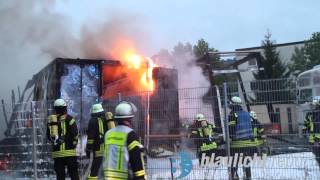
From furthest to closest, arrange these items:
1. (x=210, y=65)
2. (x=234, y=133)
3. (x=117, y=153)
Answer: (x=210, y=65) < (x=234, y=133) < (x=117, y=153)

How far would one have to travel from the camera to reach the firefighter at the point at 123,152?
598 centimetres

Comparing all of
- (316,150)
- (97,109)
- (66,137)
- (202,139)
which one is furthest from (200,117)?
(66,137)

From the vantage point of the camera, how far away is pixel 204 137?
34.4 feet

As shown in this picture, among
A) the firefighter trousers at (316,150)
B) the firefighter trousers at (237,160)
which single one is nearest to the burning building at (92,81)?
the firefighter trousers at (237,160)

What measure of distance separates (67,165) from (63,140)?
0.48 m

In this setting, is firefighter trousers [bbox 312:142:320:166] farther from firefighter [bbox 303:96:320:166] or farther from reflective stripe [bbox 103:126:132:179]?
reflective stripe [bbox 103:126:132:179]

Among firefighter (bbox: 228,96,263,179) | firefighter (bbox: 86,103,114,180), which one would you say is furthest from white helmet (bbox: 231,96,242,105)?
firefighter (bbox: 86,103,114,180)

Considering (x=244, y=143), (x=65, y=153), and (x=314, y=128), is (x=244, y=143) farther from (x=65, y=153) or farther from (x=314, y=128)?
(x=65, y=153)

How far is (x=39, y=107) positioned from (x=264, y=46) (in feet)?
128

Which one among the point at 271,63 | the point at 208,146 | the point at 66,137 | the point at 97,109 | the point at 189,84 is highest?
the point at 271,63

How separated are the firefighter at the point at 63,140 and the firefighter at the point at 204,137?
2169 mm

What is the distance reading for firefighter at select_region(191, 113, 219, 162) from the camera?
33.0 feet

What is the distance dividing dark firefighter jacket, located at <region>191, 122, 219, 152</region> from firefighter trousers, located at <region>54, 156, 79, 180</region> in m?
2.19

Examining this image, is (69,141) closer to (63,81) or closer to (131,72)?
(63,81)
